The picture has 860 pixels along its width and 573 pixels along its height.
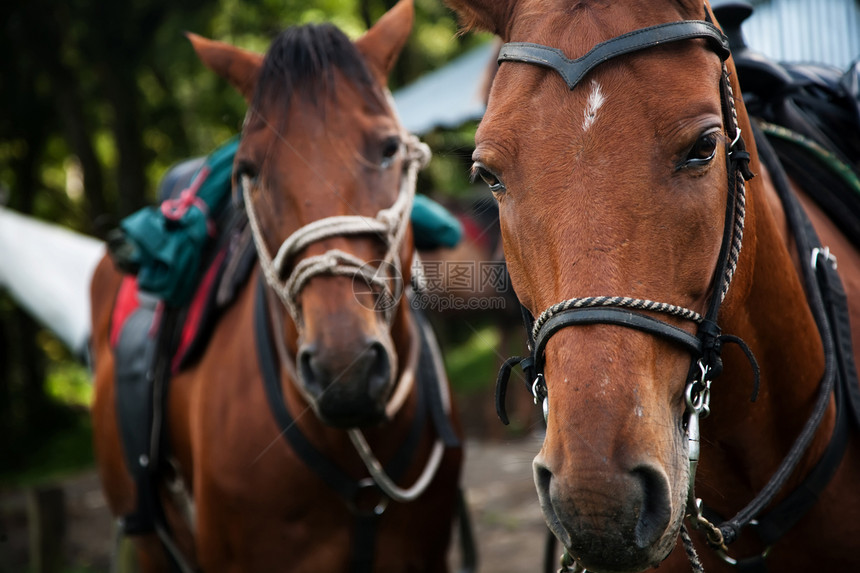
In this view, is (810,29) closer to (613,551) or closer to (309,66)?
(309,66)

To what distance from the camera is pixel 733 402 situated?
163cm

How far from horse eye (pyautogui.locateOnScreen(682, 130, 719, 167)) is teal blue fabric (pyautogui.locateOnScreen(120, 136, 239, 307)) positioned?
2.34m

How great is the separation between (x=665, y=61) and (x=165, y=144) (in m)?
11.3

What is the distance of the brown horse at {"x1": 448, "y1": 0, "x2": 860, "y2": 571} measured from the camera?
1.24 meters

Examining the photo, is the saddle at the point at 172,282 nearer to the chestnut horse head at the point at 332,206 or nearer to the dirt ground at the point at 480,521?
the chestnut horse head at the point at 332,206

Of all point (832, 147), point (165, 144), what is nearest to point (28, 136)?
point (165, 144)

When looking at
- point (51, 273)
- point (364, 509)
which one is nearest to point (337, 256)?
point (364, 509)

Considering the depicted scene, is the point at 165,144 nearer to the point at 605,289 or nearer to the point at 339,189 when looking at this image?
the point at 339,189

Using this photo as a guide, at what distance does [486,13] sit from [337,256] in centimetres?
98

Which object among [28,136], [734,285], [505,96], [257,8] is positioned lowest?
[28,136]

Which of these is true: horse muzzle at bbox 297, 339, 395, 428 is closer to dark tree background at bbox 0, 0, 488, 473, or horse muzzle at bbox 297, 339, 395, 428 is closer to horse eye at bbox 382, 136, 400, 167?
horse eye at bbox 382, 136, 400, 167

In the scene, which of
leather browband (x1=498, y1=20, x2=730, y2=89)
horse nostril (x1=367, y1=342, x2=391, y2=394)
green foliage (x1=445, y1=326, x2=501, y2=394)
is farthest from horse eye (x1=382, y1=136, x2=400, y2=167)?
green foliage (x1=445, y1=326, x2=501, y2=394)

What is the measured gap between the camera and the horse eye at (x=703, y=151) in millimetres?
1361

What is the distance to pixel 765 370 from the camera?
1.72 meters
